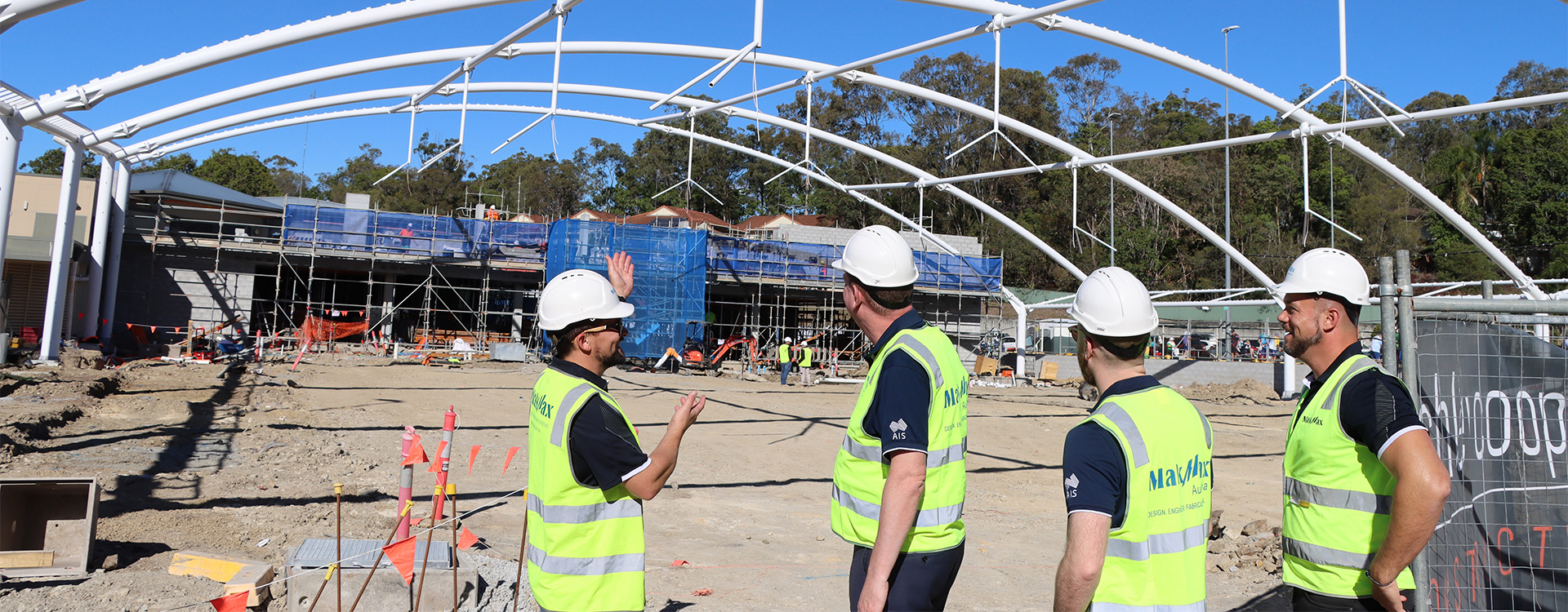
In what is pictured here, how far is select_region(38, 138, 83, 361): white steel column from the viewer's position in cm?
1970

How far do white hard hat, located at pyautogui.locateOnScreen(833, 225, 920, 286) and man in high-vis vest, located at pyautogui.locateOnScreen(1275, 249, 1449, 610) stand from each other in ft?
4.06

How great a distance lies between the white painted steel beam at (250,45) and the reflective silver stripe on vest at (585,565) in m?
11.4

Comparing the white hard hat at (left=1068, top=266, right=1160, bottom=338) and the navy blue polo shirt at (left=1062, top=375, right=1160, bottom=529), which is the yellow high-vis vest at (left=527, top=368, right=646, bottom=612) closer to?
the navy blue polo shirt at (left=1062, top=375, right=1160, bottom=529)

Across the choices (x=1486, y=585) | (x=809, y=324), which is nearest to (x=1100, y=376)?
(x=1486, y=585)

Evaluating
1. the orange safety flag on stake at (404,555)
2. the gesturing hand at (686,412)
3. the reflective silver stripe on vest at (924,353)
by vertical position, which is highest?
the reflective silver stripe on vest at (924,353)

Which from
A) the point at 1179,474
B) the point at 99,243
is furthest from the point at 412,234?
the point at 1179,474

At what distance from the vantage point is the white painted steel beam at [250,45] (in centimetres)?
1282

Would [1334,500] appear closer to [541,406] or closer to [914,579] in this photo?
[914,579]

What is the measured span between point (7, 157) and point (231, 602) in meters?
18.5

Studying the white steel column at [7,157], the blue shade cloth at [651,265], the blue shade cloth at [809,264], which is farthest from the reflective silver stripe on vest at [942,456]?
the blue shade cloth at [809,264]

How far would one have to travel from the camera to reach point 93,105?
52.3 feet

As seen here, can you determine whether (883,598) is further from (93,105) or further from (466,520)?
(93,105)

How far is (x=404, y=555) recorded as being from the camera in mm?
4383

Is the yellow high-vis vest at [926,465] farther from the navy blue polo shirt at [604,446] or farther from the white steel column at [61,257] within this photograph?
the white steel column at [61,257]
